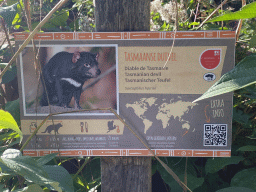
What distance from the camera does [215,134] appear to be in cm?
92

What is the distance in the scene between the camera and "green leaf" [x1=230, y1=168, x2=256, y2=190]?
3.20ft

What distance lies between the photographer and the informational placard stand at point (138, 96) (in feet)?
2.87

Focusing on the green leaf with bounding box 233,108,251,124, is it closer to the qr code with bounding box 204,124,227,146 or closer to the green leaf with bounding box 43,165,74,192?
the qr code with bounding box 204,124,227,146

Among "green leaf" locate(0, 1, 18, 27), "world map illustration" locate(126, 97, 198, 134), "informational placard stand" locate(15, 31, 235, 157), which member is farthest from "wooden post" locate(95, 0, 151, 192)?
"green leaf" locate(0, 1, 18, 27)

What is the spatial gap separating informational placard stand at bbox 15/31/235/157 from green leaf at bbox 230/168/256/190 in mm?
156

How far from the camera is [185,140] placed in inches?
36.6

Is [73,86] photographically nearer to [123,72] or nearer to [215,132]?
[123,72]

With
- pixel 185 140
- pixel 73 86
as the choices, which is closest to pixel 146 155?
pixel 185 140

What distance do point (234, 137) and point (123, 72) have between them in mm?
719

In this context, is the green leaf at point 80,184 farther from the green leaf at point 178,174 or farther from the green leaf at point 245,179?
the green leaf at point 245,179

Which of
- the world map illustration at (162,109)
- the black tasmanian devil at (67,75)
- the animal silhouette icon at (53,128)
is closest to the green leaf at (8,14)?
the black tasmanian devil at (67,75)

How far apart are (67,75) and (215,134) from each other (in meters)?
0.57

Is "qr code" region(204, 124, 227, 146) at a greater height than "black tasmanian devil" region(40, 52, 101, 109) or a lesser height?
lesser

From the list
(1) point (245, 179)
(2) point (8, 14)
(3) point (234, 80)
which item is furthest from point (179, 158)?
(2) point (8, 14)
